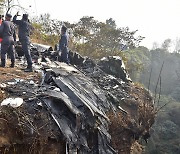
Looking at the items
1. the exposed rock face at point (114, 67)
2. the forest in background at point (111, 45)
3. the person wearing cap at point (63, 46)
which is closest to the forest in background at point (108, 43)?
the forest in background at point (111, 45)

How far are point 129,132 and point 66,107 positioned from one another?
2.64 meters

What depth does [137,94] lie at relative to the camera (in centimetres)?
973

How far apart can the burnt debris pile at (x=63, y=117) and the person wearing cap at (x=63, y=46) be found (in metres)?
1.37

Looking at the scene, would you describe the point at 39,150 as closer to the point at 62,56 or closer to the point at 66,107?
the point at 66,107

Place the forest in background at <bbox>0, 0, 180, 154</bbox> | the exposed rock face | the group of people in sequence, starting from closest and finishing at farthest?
the group of people
the exposed rock face
the forest in background at <bbox>0, 0, 180, 154</bbox>

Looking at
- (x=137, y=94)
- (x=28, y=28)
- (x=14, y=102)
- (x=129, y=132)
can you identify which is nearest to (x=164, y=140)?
(x=137, y=94)

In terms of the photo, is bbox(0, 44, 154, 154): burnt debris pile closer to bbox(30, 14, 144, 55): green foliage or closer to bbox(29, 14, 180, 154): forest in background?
bbox(29, 14, 180, 154): forest in background

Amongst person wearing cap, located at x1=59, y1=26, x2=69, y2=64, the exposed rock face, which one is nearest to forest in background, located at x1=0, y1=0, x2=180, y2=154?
the exposed rock face

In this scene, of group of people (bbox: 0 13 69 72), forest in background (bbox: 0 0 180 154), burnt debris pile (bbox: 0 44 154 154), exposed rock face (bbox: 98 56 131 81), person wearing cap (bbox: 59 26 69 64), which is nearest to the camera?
burnt debris pile (bbox: 0 44 154 154)

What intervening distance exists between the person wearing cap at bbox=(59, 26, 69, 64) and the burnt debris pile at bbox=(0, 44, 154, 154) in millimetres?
1365

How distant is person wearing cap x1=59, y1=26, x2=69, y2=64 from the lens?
30.7 feet

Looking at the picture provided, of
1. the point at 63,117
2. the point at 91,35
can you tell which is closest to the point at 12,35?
the point at 63,117

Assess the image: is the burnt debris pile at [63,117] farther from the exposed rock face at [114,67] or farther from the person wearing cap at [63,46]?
the exposed rock face at [114,67]

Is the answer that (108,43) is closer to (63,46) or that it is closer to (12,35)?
(63,46)
